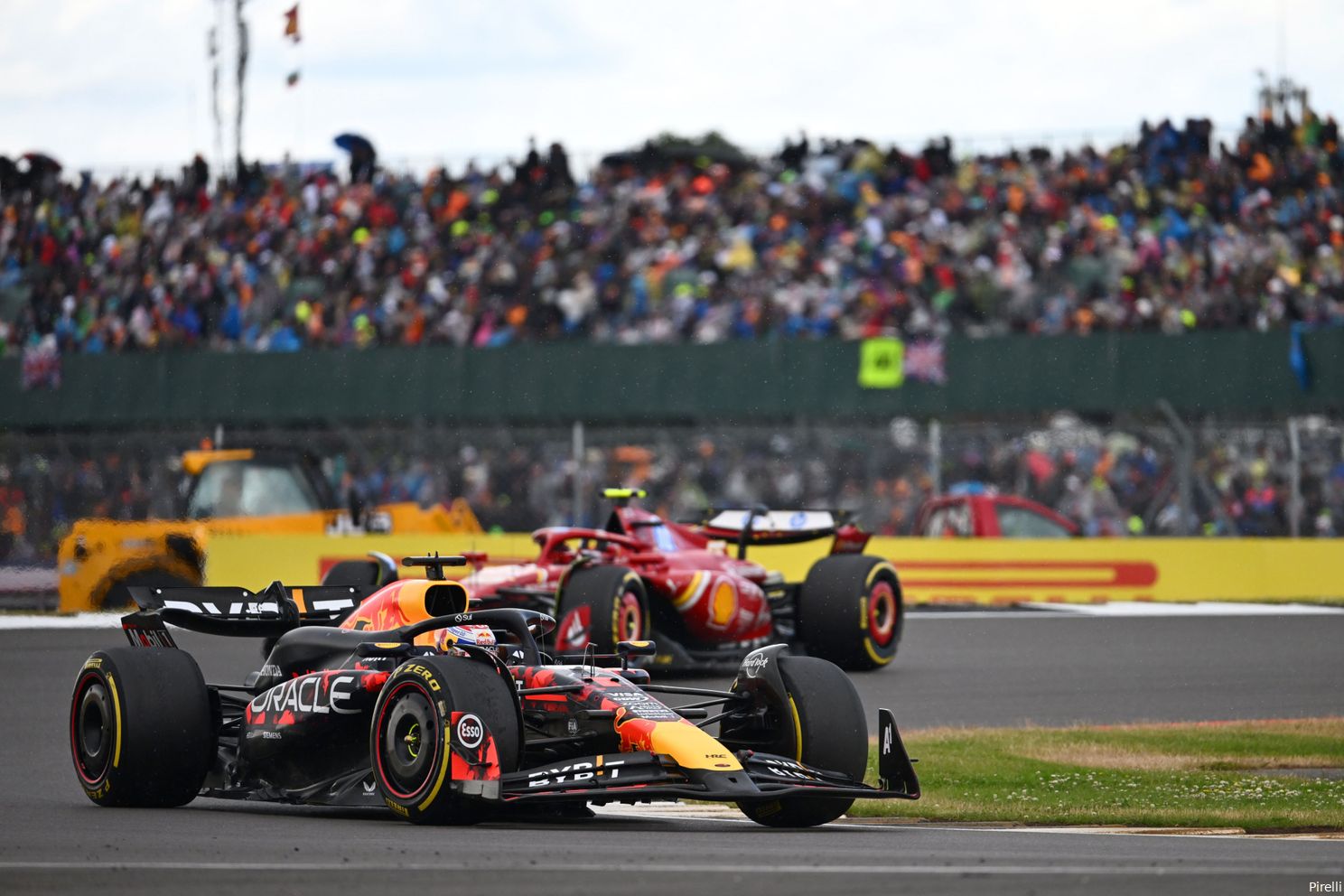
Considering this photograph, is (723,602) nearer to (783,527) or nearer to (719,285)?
(783,527)

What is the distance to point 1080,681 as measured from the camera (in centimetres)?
1530

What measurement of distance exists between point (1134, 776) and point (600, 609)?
4.84m

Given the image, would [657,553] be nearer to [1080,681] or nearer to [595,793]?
[1080,681]

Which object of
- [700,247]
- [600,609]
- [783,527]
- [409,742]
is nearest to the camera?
[409,742]

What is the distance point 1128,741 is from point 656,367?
1295 cm

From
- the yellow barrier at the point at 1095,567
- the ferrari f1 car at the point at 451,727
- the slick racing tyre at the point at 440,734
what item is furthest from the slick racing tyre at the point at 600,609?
the yellow barrier at the point at 1095,567

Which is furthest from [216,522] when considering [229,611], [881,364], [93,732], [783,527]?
[93,732]

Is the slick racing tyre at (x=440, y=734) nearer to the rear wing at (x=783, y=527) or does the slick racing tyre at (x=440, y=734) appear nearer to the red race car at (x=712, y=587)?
the red race car at (x=712, y=587)

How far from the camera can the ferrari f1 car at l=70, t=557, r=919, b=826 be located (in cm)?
749

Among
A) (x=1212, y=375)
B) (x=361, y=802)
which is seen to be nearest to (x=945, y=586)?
(x=1212, y=375)

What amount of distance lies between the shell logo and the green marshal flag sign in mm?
8887

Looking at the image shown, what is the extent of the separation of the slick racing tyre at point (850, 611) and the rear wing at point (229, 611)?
19.1ft

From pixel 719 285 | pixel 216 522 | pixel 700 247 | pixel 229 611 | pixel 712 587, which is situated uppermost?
pixel 700 247

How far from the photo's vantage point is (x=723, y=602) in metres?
15.1
